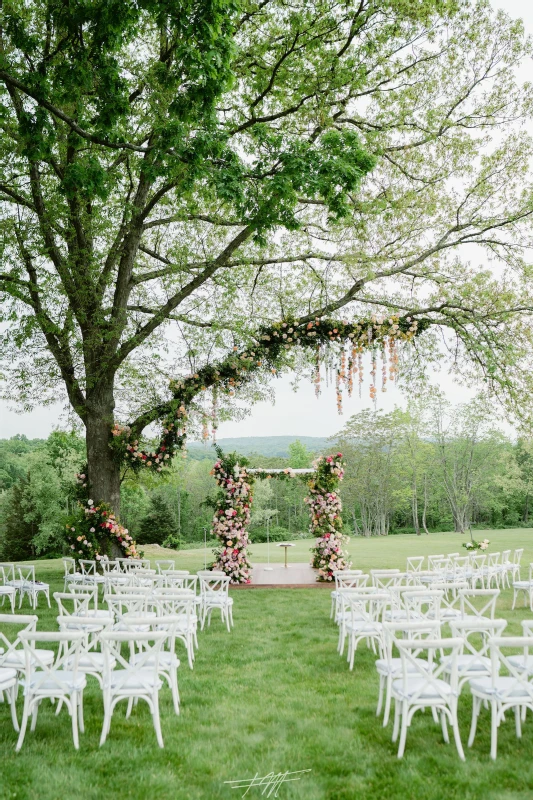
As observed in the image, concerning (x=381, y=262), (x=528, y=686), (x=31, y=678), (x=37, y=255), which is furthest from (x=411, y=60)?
(x=31, y=678)

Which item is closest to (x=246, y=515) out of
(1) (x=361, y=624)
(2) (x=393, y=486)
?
(1) (x=361, y=624)

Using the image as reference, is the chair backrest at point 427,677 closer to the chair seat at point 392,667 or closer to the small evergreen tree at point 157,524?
the chair seat at point 392,667

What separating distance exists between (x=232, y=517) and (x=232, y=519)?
4cm

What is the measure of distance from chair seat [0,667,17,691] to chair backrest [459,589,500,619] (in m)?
3.56

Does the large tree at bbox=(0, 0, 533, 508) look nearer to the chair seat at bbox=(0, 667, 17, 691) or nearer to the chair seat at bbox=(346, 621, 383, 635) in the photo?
the chair seat at bbox=(346, 621, 383, 635)

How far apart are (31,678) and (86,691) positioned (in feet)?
4.68

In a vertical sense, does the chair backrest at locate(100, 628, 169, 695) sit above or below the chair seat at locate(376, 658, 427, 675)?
above

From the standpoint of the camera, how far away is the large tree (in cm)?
844

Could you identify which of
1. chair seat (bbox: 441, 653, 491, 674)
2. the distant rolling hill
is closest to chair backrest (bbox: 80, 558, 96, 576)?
chair seat (bbox: 441, 653, 491, 674)

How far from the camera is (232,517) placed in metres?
13.2

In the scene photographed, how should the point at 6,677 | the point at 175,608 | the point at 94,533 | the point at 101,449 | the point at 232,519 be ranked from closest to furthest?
1. the point at 6,677
2. the point at 175,608
3. the point at 94,533
4. the point at 101,449
5. the point at 232,519

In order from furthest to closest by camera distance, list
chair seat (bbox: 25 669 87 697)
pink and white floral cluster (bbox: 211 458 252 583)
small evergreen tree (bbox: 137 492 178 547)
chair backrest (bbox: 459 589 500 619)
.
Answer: small evergreen tree (bbox: 137 492 178 547) → pink and white floral cluster (bbox: 211 458 252 583) → chair backrest (bbox: 459 589 500 619) → chair seat (bbox: 25 669 87 697)

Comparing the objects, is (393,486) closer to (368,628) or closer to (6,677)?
(368,628)

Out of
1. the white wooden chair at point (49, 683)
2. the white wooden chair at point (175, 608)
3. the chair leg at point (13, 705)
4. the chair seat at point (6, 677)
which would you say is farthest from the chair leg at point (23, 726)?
the white wooden chair at point (175, 608)
